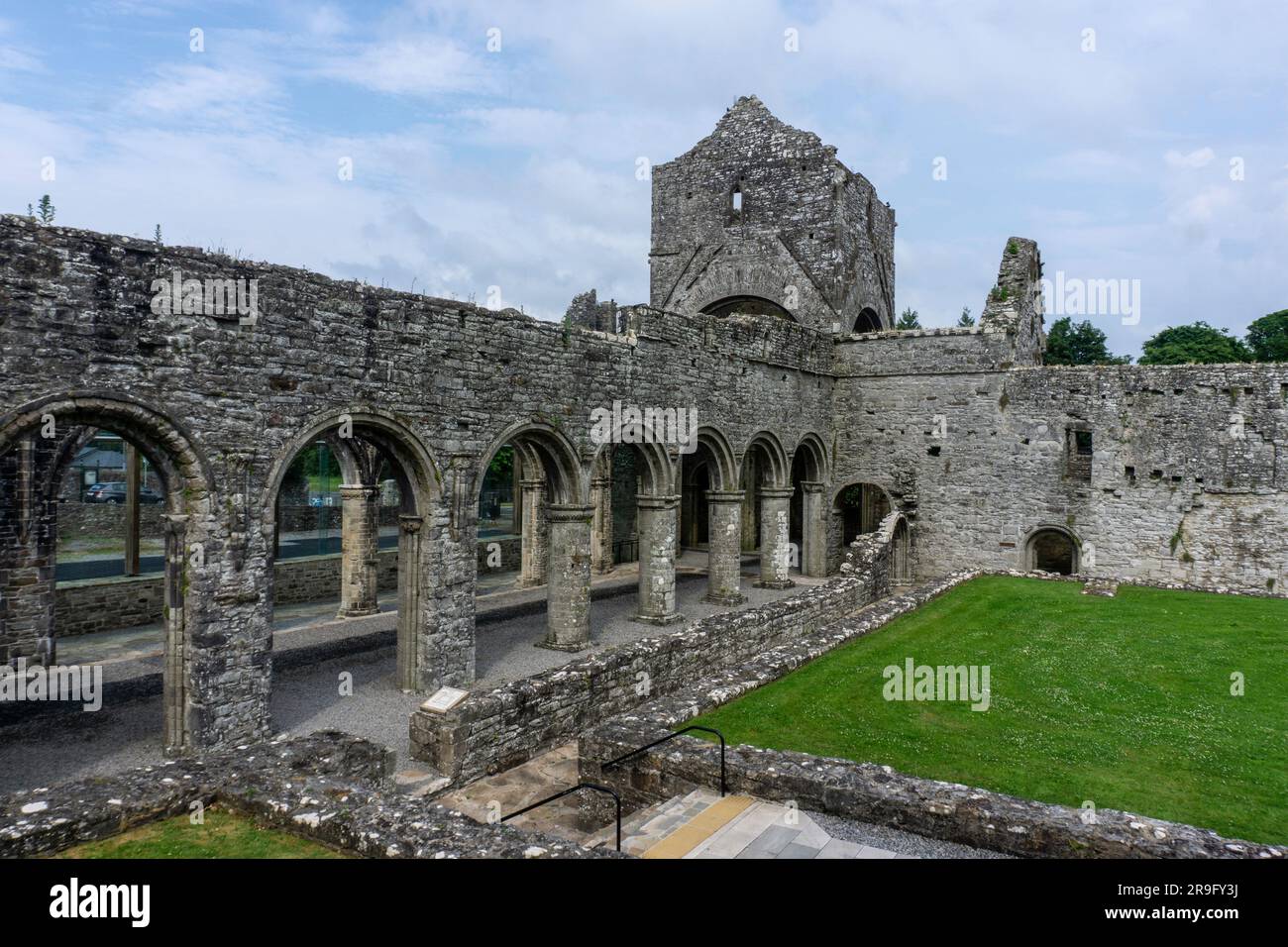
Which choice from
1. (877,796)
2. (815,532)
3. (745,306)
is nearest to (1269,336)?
(745,306)

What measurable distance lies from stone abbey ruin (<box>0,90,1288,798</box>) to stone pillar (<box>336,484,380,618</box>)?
0.21 ft

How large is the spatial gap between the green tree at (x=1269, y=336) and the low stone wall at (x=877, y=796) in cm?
5058

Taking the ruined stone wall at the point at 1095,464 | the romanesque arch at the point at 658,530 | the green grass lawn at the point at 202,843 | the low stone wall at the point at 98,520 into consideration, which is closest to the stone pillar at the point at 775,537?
the ruined stone wall at the point at 1095,464

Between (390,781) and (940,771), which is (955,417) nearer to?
(940,771)

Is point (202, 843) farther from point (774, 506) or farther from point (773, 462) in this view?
point (774, 506)

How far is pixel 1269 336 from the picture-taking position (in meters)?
49.4

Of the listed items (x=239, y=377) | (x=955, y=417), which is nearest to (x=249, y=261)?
(x=239, y=377)

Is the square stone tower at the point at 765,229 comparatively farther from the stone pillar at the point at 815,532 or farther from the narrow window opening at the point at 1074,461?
the narrow window opening at the point at 1074,461

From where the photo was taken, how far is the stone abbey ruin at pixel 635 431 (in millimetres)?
9586

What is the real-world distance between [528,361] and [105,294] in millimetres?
6272

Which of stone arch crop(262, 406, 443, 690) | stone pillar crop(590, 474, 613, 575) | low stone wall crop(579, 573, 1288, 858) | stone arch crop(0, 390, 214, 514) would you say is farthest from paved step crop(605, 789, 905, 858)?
stone pillar crop(590, 474, 613, 575)

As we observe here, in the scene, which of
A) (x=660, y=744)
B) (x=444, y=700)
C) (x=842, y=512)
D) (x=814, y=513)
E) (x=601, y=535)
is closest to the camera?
(x=660, y=744)

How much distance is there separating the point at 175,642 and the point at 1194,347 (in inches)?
2039

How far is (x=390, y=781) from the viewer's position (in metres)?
8.63
